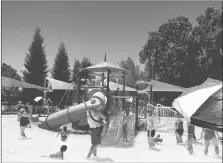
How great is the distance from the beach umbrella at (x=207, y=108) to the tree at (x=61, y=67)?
16.9 m

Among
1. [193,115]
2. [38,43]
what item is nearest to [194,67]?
[193,115]

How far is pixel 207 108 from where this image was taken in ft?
14.6

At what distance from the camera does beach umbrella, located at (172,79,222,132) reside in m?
4.40

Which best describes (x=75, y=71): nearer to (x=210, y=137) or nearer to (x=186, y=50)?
(x=186, y=50)

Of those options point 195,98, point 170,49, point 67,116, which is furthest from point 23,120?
point 195,98

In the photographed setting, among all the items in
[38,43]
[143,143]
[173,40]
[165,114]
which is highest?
[38,43]

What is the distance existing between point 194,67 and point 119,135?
4.29m

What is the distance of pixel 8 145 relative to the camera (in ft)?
27.5

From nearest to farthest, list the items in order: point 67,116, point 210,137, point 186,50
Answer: point 210,137 < point 186,50 < point 67,116

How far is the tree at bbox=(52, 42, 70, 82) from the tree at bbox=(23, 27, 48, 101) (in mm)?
1129

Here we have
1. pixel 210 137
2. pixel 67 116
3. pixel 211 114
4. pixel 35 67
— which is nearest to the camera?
pixel 211 114

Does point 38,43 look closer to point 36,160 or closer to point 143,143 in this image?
point 143,143

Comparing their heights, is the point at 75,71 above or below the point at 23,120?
above

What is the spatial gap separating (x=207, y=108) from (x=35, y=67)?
21.4 m
